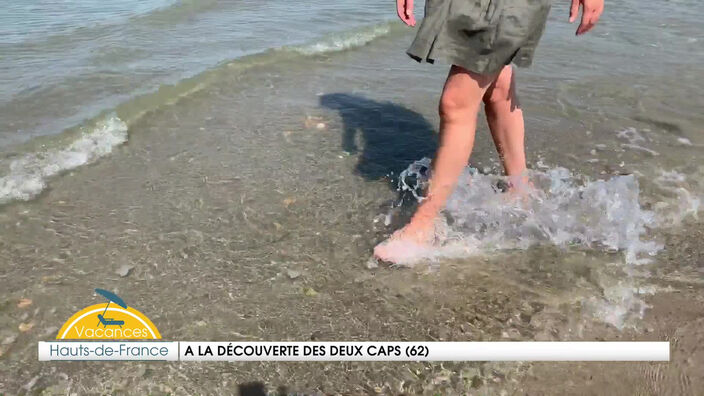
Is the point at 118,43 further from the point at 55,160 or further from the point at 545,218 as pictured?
the point at 545,218

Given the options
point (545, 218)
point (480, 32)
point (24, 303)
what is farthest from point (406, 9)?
point (24, 303)

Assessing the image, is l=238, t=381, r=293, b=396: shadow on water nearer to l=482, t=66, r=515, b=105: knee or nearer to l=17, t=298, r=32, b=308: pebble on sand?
l=17, t=298, r=32, b=308: pebble on sand

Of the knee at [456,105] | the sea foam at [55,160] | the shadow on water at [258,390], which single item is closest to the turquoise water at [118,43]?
the sea foam at [55,160]

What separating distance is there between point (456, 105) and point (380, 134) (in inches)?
67.7

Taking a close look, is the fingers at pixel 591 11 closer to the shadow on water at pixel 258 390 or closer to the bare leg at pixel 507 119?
the bare leg at pixel 507 119

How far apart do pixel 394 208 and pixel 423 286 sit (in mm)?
708

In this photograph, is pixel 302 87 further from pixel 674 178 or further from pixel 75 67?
pixel 674 178

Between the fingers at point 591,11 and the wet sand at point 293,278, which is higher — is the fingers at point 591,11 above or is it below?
above

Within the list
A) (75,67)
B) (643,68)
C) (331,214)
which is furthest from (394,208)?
(75,67)

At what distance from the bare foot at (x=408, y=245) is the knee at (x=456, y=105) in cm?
52

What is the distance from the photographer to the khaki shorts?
2.32 meters

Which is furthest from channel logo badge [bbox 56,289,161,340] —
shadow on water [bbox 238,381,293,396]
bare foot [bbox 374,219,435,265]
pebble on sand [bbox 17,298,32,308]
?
bare foot [bbox 374,219,435,265]

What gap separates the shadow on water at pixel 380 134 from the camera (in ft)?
12.6

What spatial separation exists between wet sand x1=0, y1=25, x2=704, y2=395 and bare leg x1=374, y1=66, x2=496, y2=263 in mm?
139
